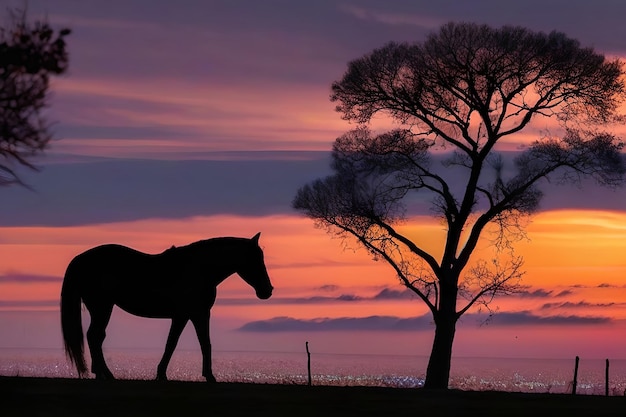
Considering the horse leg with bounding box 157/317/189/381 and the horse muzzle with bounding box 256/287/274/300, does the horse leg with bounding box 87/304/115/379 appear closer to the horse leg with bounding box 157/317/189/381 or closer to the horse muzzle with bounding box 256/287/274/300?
the horse leg with bounding box 157/317/189/381

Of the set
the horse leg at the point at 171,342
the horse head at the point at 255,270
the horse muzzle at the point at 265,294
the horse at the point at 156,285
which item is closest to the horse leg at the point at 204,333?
the horse at the point at 156,285

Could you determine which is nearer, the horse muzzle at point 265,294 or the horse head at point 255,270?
the horse head at point 255,270

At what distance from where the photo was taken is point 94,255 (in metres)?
22.3

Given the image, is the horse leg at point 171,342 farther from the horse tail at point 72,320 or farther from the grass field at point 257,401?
the horse tail at point 72,320

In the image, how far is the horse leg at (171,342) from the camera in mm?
21516

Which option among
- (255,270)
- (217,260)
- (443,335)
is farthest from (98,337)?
(443,335)

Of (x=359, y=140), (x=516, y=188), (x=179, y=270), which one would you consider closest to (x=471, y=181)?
(x=516, y=188)

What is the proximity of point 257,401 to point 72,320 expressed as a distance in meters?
5.65

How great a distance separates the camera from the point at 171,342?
2155cm

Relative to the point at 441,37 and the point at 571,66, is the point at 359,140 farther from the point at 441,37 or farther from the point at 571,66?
the point at 571,66

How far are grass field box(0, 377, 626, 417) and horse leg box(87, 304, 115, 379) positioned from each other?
3.35 feet

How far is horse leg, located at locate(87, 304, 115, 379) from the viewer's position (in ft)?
70.9

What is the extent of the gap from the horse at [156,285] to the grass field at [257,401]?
1.18m

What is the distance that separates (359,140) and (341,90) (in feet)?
5.88
